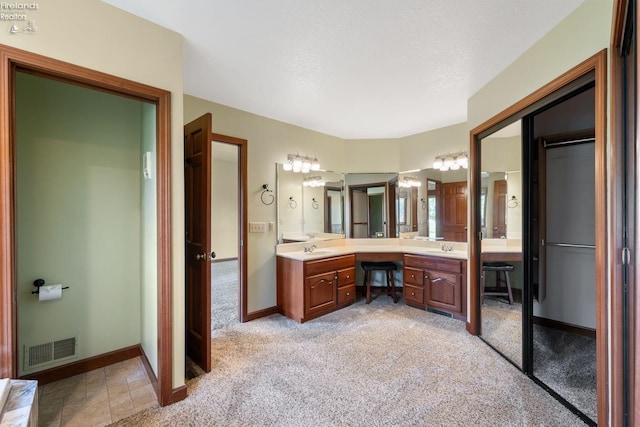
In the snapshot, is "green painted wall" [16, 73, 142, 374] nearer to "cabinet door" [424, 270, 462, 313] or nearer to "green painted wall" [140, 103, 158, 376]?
"green painted wall" [140, 103, 158, 376]

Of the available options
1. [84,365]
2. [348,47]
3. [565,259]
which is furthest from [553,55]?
[84,365]

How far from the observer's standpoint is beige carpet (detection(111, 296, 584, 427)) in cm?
169

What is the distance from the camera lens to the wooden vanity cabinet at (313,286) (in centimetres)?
→ 316

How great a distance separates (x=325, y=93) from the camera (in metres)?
2.72

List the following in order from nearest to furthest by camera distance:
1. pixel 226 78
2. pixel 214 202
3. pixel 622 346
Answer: pixel 622 346 → pixel 226 78 → pixel 214 202

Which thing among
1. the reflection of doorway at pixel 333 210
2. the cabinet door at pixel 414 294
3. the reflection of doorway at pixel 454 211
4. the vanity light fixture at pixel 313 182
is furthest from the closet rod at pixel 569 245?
the vanity light fixture at pixel 313 182

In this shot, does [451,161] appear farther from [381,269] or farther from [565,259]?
[381,269]

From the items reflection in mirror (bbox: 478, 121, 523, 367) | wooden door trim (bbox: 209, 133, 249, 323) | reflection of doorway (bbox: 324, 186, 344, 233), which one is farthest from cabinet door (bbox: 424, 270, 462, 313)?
wooden door trim (bbox: 209, 133, 249, 323)

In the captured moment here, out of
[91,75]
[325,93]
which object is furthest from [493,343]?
[91,75]

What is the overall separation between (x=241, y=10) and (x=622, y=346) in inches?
106

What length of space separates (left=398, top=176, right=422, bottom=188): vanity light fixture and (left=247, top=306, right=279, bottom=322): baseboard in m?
2.59

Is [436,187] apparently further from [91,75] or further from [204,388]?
[91,75]

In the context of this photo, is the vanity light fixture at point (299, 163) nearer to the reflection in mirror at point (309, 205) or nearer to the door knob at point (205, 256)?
the reflection in mirror at point (309, 205)

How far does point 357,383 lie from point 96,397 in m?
1.86
